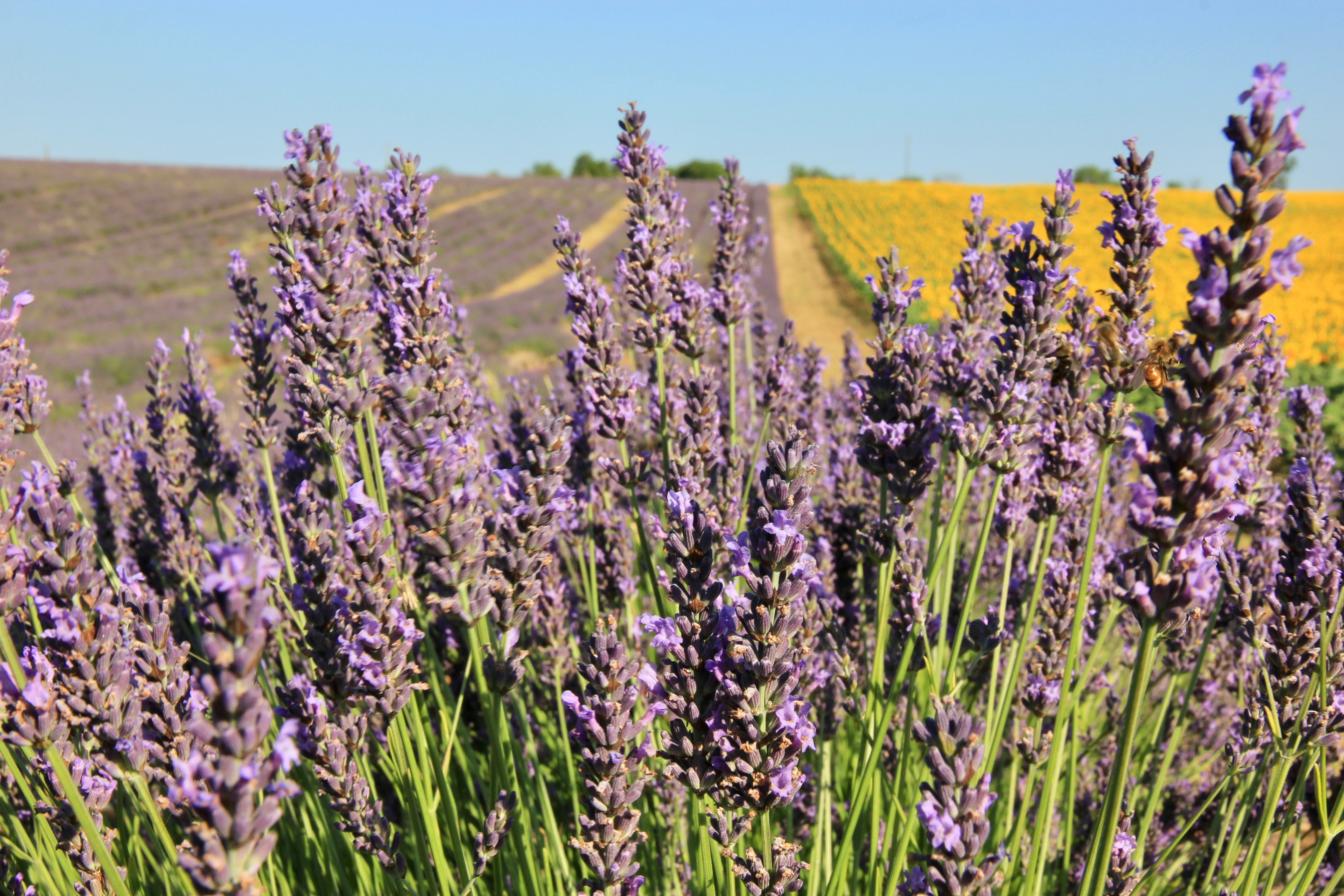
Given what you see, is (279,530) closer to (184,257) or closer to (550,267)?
(550,267)

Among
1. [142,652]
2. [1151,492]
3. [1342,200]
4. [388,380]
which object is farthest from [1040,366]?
[1342,200]

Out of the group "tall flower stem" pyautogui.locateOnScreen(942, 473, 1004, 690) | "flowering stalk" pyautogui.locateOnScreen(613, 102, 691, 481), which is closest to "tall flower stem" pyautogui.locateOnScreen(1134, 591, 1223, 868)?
"tall flower stem" pyautogui.locateOnScreen(942, 473, 1004, 690)

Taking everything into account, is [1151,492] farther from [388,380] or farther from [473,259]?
[473,259]

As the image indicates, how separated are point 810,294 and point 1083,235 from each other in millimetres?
9395

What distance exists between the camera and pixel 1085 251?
24094 mm

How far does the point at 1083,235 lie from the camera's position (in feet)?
83.2

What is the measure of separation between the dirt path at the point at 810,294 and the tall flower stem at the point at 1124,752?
832 centimetres

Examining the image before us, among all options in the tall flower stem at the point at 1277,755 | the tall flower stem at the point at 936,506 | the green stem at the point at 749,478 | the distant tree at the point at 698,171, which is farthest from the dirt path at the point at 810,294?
the distant tree at the point at 698,171

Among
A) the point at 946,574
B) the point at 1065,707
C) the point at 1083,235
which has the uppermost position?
the point at 1083,235

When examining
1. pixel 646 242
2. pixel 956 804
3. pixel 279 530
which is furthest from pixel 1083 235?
pixel 956 804

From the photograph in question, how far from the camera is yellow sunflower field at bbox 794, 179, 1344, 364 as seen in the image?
15.7 metres

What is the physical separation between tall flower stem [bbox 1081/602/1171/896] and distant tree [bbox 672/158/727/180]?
5909 cm

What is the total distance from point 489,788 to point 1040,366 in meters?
1.86

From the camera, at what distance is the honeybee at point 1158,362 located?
1.89 m
